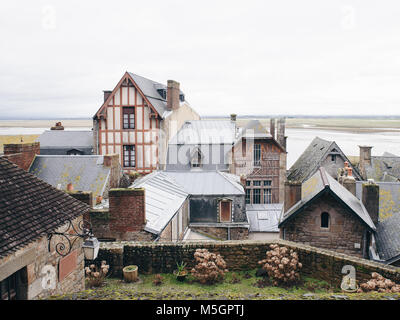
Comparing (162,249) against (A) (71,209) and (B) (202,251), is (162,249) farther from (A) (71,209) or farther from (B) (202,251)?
(A) (71,209)

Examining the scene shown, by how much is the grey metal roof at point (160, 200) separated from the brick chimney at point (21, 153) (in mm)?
6594

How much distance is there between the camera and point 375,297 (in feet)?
20.2

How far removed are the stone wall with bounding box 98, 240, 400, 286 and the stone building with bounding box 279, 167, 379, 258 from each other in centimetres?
337

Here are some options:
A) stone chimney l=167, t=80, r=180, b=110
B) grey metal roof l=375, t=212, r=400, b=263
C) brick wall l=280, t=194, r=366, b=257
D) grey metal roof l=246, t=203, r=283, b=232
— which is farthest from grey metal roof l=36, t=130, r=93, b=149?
grey metal roof l=375, t=212, r=400, b=263

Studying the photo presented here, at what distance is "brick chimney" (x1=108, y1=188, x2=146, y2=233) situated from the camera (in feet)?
40.8

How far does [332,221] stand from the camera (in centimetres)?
1444

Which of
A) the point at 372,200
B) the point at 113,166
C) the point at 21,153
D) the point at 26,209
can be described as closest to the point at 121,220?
the point at 26,209

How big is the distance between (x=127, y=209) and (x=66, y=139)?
2272 centimetres

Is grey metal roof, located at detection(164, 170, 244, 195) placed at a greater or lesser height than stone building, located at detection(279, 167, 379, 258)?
greater

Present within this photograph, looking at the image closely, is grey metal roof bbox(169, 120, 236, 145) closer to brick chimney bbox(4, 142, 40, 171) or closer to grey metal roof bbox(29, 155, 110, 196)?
grey metal roof bbox(29, 155, 110, 196)

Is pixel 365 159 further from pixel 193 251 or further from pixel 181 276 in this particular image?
pixel 181 276

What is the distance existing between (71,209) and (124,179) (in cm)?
1278

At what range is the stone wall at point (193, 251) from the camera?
35.8 feet
